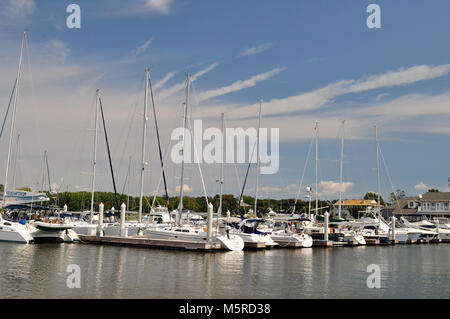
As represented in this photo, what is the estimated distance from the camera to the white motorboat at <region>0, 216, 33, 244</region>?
48.0 m

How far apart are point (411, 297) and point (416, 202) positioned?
92851 mm

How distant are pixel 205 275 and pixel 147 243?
1932cm

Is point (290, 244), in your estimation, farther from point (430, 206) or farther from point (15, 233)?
point (430, 206)

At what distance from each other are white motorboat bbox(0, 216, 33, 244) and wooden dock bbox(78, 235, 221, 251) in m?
6.65

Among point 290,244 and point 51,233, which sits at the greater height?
point 51,233

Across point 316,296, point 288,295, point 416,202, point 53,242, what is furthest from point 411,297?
point 416,202

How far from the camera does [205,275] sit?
29.8 m

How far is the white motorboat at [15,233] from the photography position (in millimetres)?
47969

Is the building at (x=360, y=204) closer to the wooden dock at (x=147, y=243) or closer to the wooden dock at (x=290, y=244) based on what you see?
the wooden dock at (x=290, y=244)

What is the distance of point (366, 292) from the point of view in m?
25.9

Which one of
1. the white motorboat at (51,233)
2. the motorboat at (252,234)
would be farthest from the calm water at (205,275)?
the white motorboat at (51,233)
